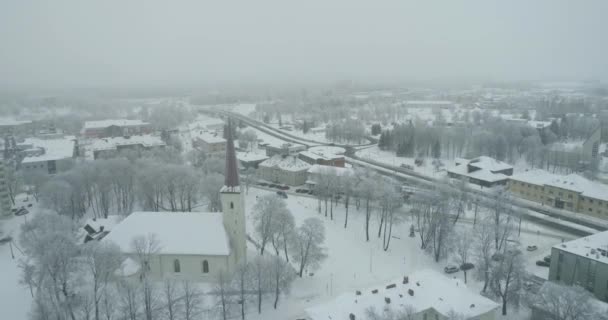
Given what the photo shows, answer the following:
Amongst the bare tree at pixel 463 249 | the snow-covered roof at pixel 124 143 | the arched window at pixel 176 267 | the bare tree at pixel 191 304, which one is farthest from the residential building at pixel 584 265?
the snow-covered roof at pixel 124 143

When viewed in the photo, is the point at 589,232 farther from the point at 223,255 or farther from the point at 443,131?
the point at 443,131

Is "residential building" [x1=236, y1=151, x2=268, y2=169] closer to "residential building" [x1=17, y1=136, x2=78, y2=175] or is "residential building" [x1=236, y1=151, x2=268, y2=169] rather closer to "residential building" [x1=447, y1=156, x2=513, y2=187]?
"residential building" [x1=17, y1=136, x2=78, y2=175]

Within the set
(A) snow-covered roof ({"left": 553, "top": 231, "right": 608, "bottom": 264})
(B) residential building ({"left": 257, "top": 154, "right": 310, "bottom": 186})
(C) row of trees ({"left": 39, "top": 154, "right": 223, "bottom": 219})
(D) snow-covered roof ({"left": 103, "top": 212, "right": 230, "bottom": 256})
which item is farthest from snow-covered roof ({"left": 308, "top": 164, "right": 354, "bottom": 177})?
(A) snow-covered roof ({"left": 553, "top": 231, "right": 608, "bottom": 264})

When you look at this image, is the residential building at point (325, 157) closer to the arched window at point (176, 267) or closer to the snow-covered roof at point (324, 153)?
the snow-covered roof at point (324, 153)

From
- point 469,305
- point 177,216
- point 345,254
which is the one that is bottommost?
point 345,254

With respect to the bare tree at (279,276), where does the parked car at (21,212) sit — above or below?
below

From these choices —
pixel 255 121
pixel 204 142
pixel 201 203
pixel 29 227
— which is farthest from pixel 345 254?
pixel 255 121
